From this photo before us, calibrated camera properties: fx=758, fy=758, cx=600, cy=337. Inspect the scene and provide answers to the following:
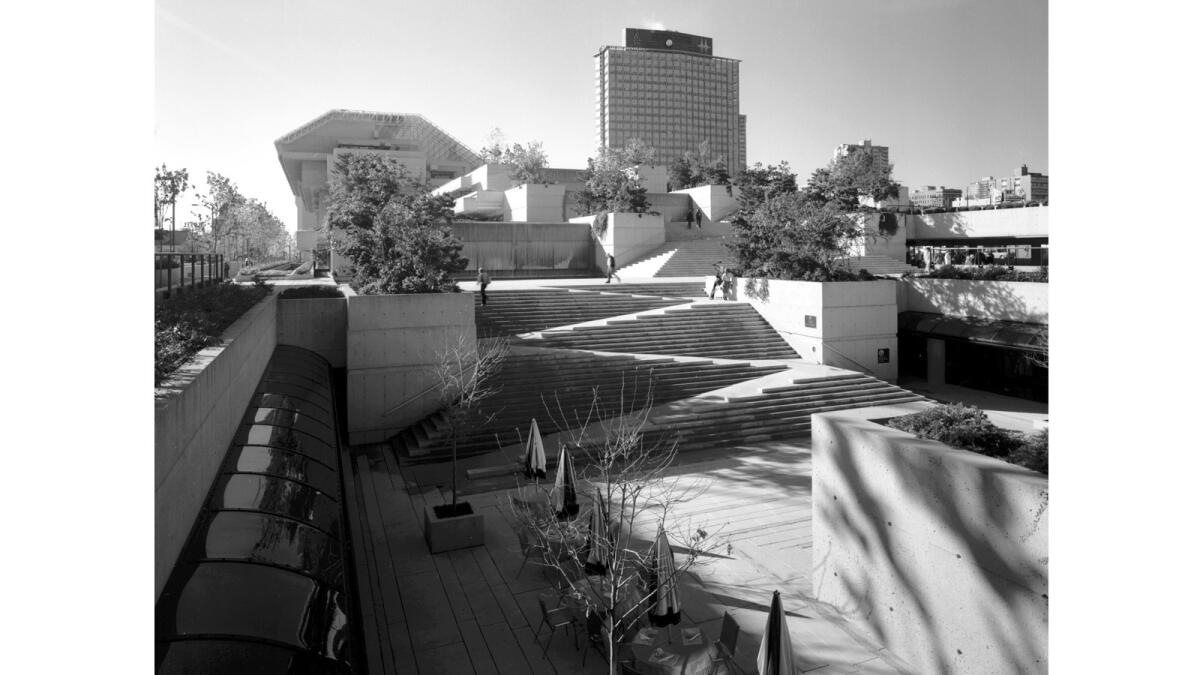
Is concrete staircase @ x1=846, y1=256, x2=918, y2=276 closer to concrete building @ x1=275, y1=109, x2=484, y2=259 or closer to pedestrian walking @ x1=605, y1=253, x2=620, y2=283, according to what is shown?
pedestrian walking @ x1=605, y1=253, x2=620, y2=283

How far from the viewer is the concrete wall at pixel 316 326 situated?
1864cm

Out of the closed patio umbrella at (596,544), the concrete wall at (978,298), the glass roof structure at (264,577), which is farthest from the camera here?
the concrete wall at (978,298)

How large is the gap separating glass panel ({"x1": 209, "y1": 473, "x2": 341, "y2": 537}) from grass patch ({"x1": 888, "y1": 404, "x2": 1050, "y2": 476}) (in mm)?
5976

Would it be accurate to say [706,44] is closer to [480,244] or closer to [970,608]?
[480,244]

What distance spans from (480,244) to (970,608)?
29.2 metres

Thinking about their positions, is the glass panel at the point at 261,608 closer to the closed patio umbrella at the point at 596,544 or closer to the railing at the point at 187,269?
the closed patio umbrella at the point at 596,544

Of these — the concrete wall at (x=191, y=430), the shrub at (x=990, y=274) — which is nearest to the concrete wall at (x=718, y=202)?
the shrub at (x=990, y=274)

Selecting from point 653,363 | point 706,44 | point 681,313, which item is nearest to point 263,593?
point 653,363

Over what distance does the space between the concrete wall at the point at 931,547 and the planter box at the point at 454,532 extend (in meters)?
4.95

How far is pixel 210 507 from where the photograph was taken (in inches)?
237

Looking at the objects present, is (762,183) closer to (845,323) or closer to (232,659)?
(845,323)

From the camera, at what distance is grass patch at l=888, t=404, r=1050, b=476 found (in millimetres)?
6992

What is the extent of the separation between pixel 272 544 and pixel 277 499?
1.00 meters
